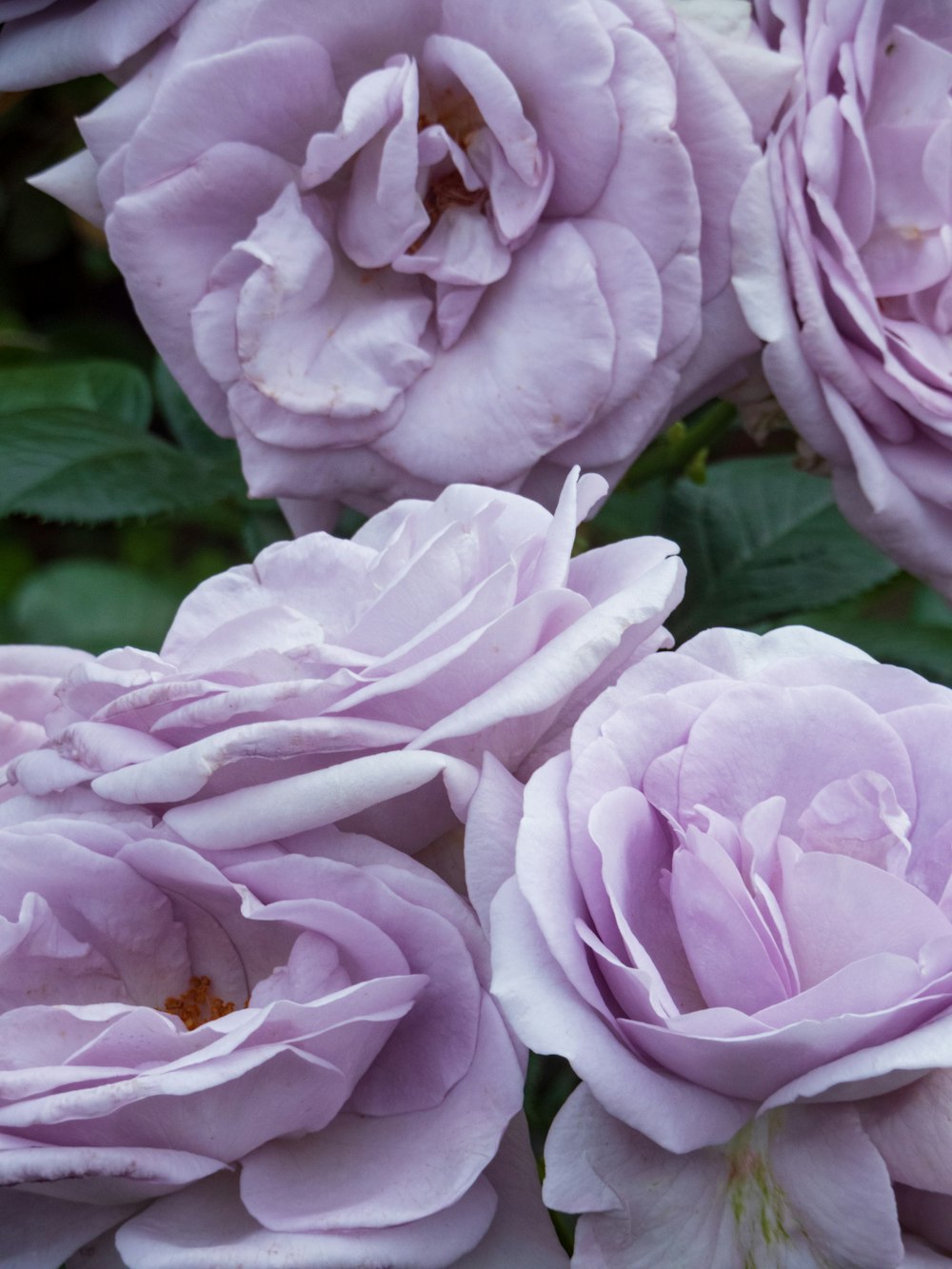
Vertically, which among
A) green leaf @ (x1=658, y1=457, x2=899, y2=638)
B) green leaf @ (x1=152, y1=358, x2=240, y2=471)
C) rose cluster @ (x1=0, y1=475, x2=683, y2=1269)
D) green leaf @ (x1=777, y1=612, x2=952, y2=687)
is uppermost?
rose cluster @ (x1=0, y1=475, x2=683, y2=1269)

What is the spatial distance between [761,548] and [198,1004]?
23.5 inches

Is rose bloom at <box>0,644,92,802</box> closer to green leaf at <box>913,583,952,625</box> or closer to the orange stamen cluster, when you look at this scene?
the orange stamen cluster

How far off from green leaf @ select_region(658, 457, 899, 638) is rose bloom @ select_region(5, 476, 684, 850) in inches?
18.5

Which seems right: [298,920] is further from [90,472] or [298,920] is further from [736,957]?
[90,472]

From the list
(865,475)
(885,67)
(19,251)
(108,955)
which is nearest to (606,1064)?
(108,955)

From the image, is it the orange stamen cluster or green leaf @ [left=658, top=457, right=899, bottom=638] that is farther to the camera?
green leaf @ [left=658, top=457, right=899, bottom=638]

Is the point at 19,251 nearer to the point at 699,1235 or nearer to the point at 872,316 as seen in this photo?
the point at 872,316

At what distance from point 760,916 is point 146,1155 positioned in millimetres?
174

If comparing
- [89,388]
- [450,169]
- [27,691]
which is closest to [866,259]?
[450,169]

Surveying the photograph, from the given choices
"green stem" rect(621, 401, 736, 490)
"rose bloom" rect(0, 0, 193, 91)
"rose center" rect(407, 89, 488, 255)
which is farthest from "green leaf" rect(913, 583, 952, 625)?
"rose bloom" rect(0, 0, 193, 91)

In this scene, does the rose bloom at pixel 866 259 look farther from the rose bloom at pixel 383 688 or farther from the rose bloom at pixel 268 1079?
the rose bloom at pixel 268 1079

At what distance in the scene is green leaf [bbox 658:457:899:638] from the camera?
966mm

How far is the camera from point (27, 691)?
0.57m

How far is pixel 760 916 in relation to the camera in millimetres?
420
